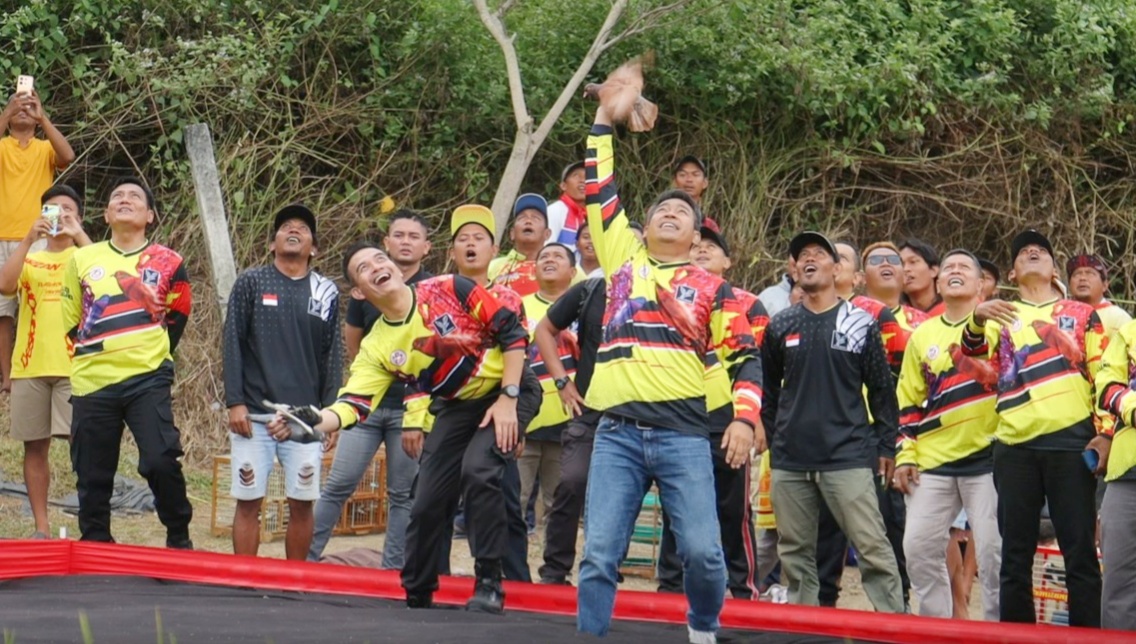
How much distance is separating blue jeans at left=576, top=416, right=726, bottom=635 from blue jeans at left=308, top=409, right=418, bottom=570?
258cm

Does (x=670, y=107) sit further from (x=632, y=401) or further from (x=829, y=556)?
(x=632, y=401)

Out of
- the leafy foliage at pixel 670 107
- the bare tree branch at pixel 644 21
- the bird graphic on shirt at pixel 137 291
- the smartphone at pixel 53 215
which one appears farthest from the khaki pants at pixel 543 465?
the bare tree branch at pixel 644 21

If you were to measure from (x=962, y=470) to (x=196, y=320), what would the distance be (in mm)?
7328

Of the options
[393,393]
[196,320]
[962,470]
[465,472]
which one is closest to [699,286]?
[465,472]

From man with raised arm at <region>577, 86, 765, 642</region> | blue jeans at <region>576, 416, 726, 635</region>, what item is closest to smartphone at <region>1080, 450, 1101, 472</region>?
man with raised arm at <region>577, 86, 765, 642</region>

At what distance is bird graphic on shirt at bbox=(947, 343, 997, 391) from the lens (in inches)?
339

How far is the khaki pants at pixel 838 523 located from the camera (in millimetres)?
8383

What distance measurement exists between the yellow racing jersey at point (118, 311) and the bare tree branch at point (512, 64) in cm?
473

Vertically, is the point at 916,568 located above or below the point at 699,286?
below

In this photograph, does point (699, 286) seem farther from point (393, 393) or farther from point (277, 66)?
point (277, 66)

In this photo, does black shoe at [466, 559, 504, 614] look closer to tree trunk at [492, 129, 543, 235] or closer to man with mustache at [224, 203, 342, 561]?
man with mustache at [224, 203, 342, 561]

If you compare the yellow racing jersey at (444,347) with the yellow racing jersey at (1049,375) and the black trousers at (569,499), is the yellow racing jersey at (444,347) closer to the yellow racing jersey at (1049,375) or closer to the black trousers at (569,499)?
the black trousers at (569,499)

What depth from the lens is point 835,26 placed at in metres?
14.3

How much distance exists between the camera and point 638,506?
7.27 meters
